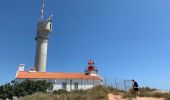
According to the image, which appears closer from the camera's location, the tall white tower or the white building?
the white building

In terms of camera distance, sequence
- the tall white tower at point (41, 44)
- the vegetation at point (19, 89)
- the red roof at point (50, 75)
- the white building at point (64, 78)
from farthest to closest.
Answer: the tall white tower at point (41, 44), the white building at point (64, 78), the red roof at point (50, 75), the vegetation at point (19, 89)

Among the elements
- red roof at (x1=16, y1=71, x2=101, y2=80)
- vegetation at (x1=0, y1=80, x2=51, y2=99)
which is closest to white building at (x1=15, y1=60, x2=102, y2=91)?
red roof at (x1=16, y1=71, x2=101, y2=80)

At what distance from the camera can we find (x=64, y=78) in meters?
52.3

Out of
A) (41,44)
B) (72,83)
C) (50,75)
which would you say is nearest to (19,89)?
(50,75)

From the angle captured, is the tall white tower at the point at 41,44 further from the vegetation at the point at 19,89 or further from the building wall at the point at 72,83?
the vegetation at the point at 19,89

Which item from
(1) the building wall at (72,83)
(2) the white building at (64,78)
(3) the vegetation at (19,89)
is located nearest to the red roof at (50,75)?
(2) the white building at (64,78)

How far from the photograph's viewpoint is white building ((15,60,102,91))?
51062 millimetres

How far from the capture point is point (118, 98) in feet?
73.9

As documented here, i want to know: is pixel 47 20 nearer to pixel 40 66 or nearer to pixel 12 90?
pixel 40 66

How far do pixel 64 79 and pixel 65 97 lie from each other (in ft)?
102

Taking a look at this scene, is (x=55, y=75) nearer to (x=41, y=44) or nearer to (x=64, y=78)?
(x=64, y=78)

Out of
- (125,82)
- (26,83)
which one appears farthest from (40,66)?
(125,82)

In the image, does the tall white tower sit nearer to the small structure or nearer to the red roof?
the small structure

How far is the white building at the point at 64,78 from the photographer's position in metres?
51.1
